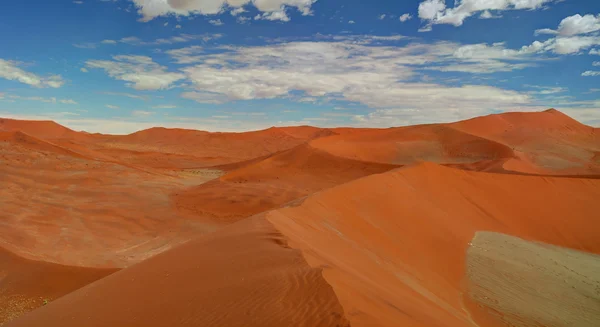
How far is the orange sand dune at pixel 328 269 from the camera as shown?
4117 mm

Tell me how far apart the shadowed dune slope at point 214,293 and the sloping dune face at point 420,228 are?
0.29m

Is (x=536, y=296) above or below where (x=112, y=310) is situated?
below

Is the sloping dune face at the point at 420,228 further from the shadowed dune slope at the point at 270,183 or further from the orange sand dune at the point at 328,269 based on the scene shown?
the shadowed dune slope at the point at 270,183

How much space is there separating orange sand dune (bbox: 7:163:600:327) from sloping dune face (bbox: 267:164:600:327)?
0.04 metres

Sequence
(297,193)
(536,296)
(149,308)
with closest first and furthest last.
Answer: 1. (149,308)
2. (536,296)
3. (297,193)

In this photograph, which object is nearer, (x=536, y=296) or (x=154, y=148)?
(x=536, y=296)

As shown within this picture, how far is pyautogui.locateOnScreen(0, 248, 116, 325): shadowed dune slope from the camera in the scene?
764 cm

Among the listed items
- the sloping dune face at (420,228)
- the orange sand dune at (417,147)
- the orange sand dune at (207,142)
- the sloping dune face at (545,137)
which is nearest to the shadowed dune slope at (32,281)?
the sloping dune face at (420,228)

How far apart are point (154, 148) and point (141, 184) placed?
46748 millimetres

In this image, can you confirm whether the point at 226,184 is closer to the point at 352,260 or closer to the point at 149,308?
the point at 352,260

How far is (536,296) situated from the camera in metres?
8.50

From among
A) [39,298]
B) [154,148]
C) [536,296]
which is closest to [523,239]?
[536,296]

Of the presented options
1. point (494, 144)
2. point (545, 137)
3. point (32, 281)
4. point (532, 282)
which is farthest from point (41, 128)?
point (532, 282)

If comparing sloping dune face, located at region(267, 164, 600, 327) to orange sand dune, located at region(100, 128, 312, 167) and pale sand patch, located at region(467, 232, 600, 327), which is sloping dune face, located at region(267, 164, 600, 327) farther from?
orange sand dune, located at region(100, 128, 312, 167)
